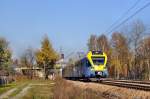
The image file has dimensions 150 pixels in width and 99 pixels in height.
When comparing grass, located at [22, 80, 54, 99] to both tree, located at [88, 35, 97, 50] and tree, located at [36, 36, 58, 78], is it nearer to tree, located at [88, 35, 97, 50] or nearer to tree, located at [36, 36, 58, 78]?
tree, located at [36, 36, 58, 78]

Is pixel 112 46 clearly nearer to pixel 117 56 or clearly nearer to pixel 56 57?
pixel 117 56

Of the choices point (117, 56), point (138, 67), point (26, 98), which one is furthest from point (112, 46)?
point (26, 98)

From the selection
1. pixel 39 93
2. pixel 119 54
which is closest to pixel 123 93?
pixel 39 93

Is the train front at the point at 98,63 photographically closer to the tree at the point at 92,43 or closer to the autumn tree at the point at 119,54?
the autumn tree at the point at 119,54

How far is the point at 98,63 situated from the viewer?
49.0 m

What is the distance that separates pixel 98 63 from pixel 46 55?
209ft

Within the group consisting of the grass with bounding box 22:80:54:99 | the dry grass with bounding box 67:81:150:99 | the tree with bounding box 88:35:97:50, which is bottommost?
the grass with bounding box 22:80:54:99

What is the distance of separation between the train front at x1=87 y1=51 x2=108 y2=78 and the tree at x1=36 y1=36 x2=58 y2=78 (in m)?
63.2

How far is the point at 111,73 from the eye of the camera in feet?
376

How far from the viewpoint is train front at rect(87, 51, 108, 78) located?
159 ft

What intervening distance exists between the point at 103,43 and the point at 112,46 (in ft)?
36.0

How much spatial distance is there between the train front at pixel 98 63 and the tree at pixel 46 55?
63154 mm

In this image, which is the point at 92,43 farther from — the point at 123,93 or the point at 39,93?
the point at 123,93

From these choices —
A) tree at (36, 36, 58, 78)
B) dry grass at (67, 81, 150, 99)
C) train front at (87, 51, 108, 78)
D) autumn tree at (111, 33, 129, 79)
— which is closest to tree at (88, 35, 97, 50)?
tree at (36, 36, 58, 78)
